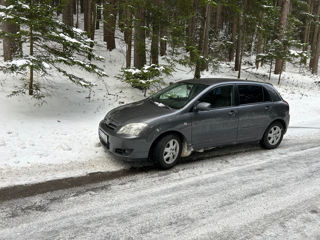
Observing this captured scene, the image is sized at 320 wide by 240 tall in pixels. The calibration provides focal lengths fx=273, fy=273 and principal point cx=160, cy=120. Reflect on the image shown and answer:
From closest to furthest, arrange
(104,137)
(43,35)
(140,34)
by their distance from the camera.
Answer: (104,137) → (43,35) → (140,34)

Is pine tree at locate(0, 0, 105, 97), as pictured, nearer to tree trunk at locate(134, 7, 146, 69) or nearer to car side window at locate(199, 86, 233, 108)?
tree trunk at locate(134, 7, 146, 69)

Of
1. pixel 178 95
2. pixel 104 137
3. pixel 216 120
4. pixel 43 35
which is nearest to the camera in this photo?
pixel 104 137

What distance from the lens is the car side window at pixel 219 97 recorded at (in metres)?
5.57

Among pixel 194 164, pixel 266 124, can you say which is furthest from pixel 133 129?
pixel 266 124

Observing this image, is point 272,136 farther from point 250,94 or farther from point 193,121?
point 193,121

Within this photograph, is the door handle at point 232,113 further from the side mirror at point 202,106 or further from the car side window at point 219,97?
the side mirror at point 202,106

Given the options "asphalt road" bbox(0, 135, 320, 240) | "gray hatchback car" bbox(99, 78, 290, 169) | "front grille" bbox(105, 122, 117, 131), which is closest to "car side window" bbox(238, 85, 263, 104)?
"gray hatchback car" bbox(99, 78, 290, 169)

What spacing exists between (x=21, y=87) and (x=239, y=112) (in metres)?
6.59

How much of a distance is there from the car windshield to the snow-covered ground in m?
1.59

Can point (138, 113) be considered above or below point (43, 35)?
below

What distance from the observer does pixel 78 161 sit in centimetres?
535

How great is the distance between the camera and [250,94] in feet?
20.3

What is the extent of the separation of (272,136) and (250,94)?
125 cm

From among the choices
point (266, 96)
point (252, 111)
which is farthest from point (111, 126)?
point (266, 96)
